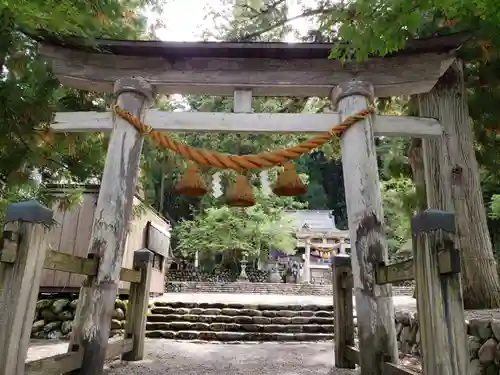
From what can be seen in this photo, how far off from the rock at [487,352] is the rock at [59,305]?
6.50 meters

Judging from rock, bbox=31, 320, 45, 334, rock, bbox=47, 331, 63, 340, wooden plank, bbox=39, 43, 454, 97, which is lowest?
rock, bbox=47, 331, 63, 340

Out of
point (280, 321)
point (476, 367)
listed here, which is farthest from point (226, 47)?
point (280, 321)

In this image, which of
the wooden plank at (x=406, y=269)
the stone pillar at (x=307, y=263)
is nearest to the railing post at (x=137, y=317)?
the wooden plank at (x=406, y=269)

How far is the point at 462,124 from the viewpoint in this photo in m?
5.04

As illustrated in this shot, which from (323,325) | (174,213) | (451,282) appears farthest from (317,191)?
(451,282)

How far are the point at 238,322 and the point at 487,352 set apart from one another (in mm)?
5395

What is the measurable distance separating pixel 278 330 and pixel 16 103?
6.16 m

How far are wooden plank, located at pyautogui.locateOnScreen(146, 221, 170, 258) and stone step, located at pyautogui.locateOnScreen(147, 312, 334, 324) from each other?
6.87 feet

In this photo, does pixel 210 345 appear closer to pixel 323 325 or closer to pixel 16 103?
pixel 323 325

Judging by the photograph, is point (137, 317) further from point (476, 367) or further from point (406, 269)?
point (476, 367)

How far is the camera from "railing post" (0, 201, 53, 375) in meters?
2.43

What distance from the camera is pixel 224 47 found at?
4.41 meters

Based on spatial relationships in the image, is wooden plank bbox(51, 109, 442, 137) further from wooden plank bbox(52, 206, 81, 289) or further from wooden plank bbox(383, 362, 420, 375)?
wooden plank bbox(52, 206, 81, 289)

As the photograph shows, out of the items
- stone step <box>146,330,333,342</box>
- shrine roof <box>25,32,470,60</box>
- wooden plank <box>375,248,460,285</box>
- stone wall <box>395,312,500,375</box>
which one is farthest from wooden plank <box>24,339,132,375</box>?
stone step <box>146,330,333,342</box>
